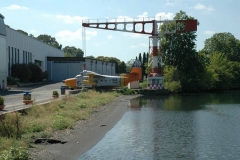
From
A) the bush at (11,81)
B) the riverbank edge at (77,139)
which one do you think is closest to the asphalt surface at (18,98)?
the bush at (11,81)

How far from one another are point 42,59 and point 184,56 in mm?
31202

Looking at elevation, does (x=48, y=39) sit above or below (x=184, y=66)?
above

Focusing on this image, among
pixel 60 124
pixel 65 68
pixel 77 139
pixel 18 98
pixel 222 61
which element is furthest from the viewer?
pixel 222 61

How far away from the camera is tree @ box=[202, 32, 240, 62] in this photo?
98875 millimetres

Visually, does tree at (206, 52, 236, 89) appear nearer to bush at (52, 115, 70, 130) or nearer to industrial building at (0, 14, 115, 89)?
industrial building at (0, 14, 115, 89)

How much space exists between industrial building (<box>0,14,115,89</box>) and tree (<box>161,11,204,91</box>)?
1759 cm

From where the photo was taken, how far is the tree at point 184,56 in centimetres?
6625

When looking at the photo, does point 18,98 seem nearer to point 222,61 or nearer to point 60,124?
point 60,124

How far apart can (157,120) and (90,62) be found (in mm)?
55156

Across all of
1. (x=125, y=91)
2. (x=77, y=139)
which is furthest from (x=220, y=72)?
(x=77, y=139)

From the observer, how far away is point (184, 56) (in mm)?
66625

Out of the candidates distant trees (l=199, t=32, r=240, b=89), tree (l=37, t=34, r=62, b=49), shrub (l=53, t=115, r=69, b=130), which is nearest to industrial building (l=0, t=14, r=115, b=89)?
distant trees (l=199, t=32, r=240, b=89)

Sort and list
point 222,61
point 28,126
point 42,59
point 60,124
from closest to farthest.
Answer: point 28,126, point 60,124, point 42,59, point 222,61

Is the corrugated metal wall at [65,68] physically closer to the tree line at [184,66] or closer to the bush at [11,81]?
the tree line at [184,66]
